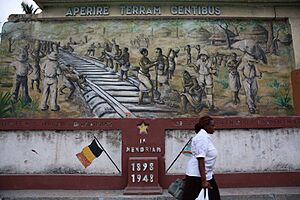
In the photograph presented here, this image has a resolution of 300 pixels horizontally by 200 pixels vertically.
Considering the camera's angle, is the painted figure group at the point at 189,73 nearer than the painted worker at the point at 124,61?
Yes

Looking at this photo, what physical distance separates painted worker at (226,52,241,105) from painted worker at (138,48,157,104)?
2296 mm

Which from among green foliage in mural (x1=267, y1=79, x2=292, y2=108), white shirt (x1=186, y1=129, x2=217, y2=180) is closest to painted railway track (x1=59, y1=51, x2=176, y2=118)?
green foliage in mural (x1=267, y1=79, x2=292, y2=108)

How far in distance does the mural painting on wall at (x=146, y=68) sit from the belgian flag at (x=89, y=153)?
3.03 metres

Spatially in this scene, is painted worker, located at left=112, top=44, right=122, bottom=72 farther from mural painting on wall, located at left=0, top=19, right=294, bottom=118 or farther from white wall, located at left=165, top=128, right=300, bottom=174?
white wall, located at left=165, top=128, right=300, bottom=174

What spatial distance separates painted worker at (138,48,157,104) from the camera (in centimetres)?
909

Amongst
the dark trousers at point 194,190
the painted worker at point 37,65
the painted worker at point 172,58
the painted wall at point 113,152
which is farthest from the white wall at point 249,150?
the painted worker at point 37,65

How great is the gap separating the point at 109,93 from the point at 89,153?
3.42m

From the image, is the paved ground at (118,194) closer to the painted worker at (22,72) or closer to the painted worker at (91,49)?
the painted worker at (22,72)

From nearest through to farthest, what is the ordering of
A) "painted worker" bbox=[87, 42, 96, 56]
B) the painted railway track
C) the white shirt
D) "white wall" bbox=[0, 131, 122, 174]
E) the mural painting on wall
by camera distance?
1. the white shirt
2. "white wall" bbox=[0, 131, 122, 174]
3. the painted railway track
4. the mural painting on wall
5. "painted worker" bbox=[87, 42, 96, 56]

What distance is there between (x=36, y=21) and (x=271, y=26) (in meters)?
7.42

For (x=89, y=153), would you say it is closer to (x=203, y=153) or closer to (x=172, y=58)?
(x=203, y=153)

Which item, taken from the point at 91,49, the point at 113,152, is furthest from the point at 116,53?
the point at 113,152

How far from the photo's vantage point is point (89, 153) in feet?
19.4

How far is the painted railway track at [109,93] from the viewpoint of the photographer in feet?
29.3
